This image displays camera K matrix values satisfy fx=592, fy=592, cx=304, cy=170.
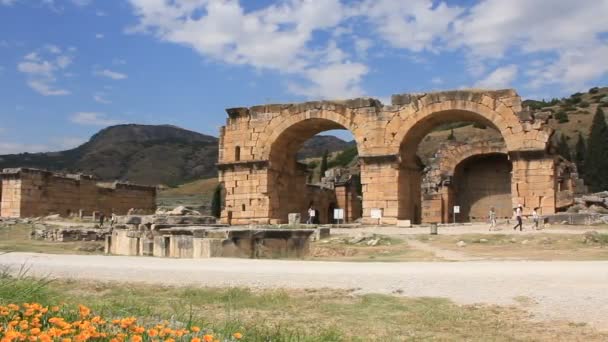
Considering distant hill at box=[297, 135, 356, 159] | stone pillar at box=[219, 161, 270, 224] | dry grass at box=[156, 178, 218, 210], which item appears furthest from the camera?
distant hill at box=[297, 135, 356, 159]

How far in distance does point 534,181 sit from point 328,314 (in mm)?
15038

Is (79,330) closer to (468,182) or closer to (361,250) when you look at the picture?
(361,250)

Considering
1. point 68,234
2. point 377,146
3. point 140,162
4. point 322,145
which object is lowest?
point 68,234

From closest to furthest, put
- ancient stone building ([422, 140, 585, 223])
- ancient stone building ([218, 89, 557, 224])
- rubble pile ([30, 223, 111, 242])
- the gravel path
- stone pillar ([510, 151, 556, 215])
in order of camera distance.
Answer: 1. the gravel path
2. rubble pile ([30, 223, 111, 242])
3. stone pillar ([510, 151, 556, 215])
4. ancient stone building ([218, 89, 557, 224])
5. ancient stone building ([422, 140, 585, 223])

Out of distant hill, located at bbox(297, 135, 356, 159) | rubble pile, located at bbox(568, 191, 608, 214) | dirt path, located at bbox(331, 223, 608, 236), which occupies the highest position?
distant hill, located at bbox(297, 135, 356, 159)

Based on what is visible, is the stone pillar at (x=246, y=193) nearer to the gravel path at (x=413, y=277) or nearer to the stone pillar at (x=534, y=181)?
the stone pillar at (x=534, y=181)

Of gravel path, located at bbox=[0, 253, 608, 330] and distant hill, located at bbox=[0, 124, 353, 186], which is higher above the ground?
distant hill, located at bbox=[0, 124, 353, 186]

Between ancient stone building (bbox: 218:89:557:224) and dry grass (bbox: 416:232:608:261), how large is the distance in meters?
5.08

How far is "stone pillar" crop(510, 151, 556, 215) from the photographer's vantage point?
62.8 ft

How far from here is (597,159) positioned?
45.8 meters

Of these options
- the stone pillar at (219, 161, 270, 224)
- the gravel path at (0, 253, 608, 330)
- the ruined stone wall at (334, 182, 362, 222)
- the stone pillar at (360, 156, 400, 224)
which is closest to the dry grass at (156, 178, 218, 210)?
the ruined stone wall at (334, 182, 362, 222)

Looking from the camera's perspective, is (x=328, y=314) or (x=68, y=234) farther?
(x=68, y=234)

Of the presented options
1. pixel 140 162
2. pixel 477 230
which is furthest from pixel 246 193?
pixel 140 162

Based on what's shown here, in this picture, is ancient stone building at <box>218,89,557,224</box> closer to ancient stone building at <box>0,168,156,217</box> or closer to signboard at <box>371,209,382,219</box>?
signboard at <box>371,209,382,219</box>
